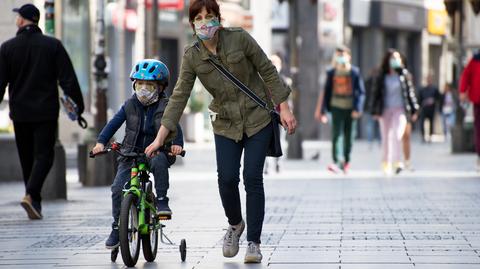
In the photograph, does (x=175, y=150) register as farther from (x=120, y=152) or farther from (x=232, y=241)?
A: (x=232, y=241)

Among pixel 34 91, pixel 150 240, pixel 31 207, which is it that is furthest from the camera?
pixel 34 91

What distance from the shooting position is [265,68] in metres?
9.28

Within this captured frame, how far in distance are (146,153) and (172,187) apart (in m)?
8.89

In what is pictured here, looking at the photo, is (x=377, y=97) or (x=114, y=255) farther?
(x=377, y=97)

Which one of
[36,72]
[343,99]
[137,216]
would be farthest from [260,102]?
[343,99]

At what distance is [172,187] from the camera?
18.0 m

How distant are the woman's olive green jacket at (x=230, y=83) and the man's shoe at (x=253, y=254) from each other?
69 cm

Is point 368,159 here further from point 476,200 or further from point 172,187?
point 476,200

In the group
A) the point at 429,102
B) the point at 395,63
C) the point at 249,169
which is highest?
the point at 395,63

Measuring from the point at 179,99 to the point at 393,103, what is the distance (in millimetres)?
11856

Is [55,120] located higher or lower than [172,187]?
higher

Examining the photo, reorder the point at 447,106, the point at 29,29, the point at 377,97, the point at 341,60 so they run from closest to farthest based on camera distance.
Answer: the point at 29,29
the point at 377,97
the point at 341,60
the point at 447,106

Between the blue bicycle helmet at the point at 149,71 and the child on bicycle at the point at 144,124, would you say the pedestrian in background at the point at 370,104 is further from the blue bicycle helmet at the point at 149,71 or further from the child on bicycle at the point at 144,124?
the blue bicycle helmet at the point at 149,71

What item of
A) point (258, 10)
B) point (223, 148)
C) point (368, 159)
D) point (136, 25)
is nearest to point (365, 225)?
point (223, 148)
